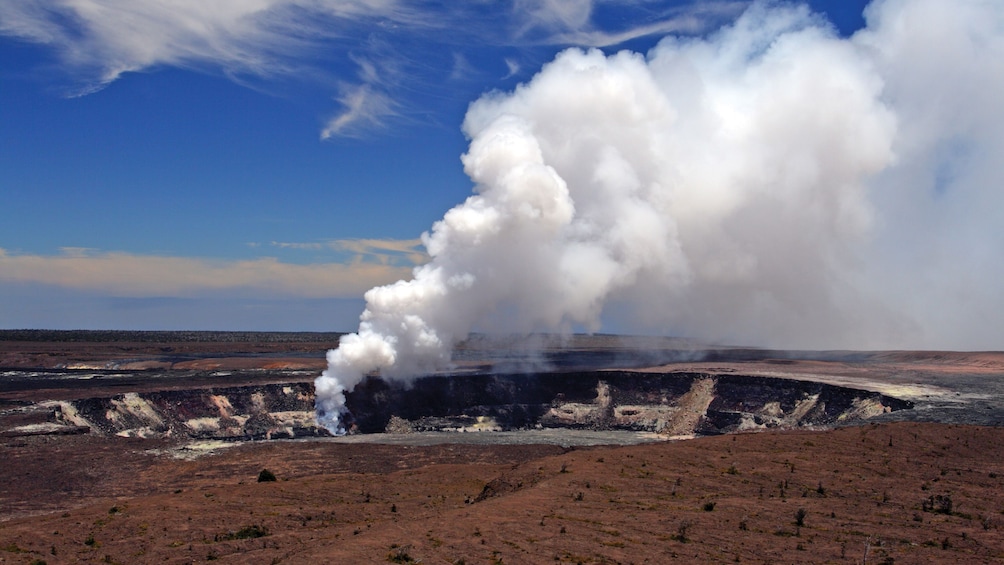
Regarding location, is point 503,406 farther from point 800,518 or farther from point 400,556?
point 400,556

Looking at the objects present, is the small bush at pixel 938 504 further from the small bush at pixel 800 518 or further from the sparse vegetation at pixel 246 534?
the sparse vegetation at pixel 246 534

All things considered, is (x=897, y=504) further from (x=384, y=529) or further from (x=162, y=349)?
(x=162, y=349)

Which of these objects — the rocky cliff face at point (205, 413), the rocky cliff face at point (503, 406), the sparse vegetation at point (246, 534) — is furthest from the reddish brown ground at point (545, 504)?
the rocky cliff face at point (503, 406)

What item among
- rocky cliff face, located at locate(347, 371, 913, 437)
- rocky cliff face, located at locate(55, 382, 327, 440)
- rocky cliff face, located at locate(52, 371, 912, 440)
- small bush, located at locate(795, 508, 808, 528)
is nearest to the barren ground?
small bush, located at locate(795, 508, 808, 528)

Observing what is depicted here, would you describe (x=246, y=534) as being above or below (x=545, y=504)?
below

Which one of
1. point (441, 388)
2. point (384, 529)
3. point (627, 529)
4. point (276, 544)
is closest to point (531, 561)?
point (627, 529)

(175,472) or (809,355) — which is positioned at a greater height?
(809,355)

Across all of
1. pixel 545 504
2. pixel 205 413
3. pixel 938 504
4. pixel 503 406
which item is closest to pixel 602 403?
pixel 503 406
